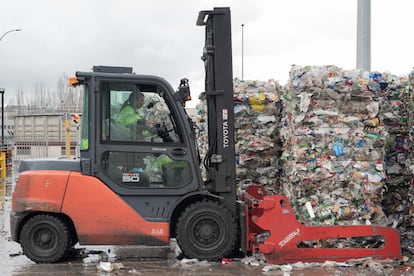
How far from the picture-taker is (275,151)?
8477mm

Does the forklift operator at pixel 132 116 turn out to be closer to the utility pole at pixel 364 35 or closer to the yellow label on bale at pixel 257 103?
the yellow label on bale at pixel 257 103

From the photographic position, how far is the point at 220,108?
6.85m

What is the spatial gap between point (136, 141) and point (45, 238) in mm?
1662

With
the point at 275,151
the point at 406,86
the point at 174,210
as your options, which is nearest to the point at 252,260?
the point at 174,210

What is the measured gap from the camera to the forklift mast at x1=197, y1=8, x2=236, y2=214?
679cm

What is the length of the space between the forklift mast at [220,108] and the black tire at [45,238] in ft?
6.29

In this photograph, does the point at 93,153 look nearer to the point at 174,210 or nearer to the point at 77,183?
the point at 77,183

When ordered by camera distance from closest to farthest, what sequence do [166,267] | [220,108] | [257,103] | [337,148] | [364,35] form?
1. [166,267]
2. [220,108]
3. [337,148]
4. [257,103]
5. [364,35]

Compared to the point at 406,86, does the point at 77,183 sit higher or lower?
lower

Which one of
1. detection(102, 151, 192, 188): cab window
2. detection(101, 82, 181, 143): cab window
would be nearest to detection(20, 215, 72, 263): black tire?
detection(102, 151, 192, 188): cab window

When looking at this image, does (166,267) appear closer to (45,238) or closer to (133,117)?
(45,238)

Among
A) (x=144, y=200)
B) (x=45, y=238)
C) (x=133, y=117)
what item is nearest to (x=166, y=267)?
(x=144, y=200)

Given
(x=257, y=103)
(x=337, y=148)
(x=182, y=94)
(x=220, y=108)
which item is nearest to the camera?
(x=182, y=94)

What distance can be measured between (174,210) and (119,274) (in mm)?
1004
